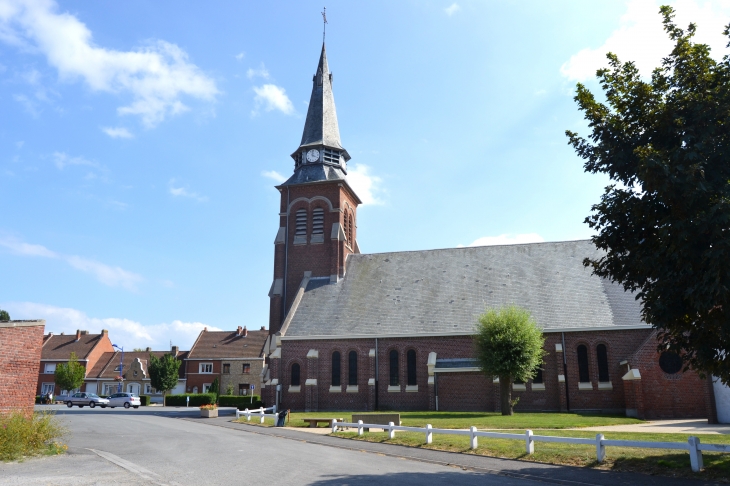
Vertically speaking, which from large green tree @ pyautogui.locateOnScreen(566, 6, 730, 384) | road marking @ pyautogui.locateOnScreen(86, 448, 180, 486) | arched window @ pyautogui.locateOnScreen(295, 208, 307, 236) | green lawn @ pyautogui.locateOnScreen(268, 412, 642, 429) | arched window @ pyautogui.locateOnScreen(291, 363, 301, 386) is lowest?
green lawn @ pyautogui.locateOnScreen(268, 412, 642, 429)

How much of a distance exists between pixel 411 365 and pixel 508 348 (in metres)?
7.89

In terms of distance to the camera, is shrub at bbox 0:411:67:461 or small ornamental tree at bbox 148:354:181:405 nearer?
shrub at bbox 0:411:67:461

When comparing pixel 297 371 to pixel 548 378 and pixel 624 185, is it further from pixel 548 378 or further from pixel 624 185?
pixel 624 185

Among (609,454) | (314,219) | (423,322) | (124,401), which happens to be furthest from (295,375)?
(609,454)

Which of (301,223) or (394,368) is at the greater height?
(301,223)

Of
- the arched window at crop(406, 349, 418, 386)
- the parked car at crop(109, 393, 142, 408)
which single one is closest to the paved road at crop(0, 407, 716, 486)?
the arched window at crop(406, 349, 418, 386)

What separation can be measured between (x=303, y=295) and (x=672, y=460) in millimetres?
30018

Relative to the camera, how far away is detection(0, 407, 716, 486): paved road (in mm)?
12484

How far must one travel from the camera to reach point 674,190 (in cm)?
1318

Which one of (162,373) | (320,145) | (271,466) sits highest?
(320,145)

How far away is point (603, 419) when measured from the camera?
2792 centimetres

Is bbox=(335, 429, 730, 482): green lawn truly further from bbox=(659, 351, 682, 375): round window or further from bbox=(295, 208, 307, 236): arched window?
bbox=(295, 208, 307, 236): arched window

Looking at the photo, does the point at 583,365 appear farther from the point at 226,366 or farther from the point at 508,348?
the point at 226,366

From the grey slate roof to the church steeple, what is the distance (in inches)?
308
